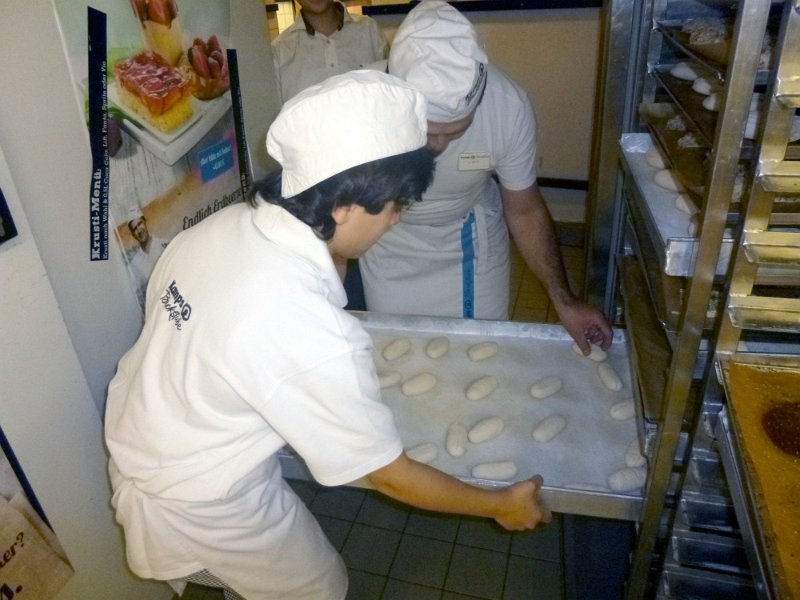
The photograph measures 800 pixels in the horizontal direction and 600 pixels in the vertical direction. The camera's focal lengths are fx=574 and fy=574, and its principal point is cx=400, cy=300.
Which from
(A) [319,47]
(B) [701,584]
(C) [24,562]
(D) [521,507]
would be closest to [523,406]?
(D) [521,507]

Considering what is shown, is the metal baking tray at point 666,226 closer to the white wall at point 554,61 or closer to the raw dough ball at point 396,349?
the raw dough ball at point 396,349

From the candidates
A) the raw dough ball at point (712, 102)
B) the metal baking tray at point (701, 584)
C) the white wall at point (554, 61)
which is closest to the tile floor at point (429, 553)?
the metal baking tray at point (701, 584)

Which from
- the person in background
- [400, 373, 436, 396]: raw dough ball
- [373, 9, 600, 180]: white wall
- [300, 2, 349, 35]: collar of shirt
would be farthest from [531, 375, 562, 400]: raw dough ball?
[373, 9, 600, 180]: white wall

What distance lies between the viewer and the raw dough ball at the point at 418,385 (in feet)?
4.08

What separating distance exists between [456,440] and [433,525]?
0.89 m

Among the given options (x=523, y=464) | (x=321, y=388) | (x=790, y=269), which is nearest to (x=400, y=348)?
(x=523, y=464)

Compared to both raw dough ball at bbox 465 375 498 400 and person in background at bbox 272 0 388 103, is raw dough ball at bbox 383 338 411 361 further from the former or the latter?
person in background at bbox 272 0 388 103

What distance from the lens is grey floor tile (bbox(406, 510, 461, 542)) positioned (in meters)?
1.82

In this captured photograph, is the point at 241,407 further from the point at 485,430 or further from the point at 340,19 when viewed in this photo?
the point at 340,19

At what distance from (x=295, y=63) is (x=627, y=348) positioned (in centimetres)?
208

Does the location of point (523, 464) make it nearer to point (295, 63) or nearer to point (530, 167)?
point (530, 167)

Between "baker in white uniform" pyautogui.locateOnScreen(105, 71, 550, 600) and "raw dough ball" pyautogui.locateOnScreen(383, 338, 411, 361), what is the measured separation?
1.37 ft

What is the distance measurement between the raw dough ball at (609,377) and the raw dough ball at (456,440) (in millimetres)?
326

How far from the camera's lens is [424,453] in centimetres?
108
